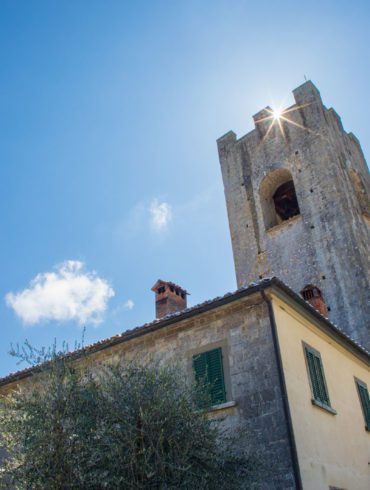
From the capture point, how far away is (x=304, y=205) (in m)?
21.2

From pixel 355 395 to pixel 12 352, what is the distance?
26.2 feet

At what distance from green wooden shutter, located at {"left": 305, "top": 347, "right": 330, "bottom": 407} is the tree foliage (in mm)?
2856

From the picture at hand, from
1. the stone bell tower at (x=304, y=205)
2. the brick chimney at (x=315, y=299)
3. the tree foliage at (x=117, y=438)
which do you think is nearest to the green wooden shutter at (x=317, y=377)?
the tree foliage at (x=117, y=438)

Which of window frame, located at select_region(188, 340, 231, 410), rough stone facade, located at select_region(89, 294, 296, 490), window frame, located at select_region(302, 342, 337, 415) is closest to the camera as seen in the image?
rough stone facade, located at select_region(89, 294, 296, 490)

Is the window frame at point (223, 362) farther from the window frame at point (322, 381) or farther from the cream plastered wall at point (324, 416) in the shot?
the window frame at point (322, 381)

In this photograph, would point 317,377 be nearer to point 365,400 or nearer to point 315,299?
point 365,400

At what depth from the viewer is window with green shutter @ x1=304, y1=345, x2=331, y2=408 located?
1033cm

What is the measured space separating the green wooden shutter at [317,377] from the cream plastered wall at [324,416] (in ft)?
0.72

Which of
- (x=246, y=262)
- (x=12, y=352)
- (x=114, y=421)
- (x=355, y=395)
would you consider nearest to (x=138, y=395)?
(x=114, y=421)

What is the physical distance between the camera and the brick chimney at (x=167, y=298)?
15735 millimetres

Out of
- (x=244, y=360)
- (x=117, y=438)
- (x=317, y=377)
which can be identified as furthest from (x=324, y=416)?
(x=117, y=438)

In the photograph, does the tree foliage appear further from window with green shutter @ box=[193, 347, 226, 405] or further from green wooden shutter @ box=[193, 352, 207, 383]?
green wooden shutter @ box=[193, 352, 207, 383]

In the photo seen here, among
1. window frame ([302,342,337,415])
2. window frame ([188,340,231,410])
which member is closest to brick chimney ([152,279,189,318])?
window frame ([188,340,231,410])

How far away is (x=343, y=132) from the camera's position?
24672 mm
